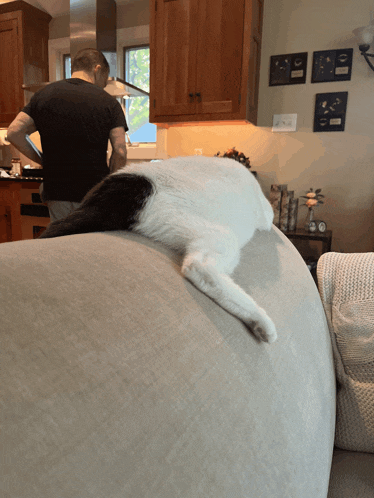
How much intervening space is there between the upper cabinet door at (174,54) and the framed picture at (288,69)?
2.27 ft

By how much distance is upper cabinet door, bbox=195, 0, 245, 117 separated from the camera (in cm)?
267

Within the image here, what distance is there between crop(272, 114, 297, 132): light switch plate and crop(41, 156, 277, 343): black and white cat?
268 centimetres

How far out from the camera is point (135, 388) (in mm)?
256

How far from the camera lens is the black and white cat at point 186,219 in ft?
1.32

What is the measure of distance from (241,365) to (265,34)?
3.28 metres

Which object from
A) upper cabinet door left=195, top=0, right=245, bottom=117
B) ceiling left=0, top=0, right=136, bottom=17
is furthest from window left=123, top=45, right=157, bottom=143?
upper cabinet door left=195, top=0, right=245, bottom=117

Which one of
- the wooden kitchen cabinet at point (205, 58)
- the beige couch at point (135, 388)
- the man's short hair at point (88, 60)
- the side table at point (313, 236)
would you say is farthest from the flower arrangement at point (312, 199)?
the beige couch at point (135, 388)

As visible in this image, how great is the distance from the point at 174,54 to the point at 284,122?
1110mm

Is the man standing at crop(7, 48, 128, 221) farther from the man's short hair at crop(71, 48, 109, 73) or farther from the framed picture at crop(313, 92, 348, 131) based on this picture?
the framed picture at crop(313, 92, 348, 131)

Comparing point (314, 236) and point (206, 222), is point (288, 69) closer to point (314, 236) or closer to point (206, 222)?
point (314, 236)

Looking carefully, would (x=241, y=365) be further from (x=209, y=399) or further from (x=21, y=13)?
(x=21, y=13)

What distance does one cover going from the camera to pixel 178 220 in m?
0.48

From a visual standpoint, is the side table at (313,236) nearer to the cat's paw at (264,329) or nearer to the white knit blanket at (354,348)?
the white knit blanket at (354,348)

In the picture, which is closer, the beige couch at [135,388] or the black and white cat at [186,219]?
the beige couch at [135,388]
